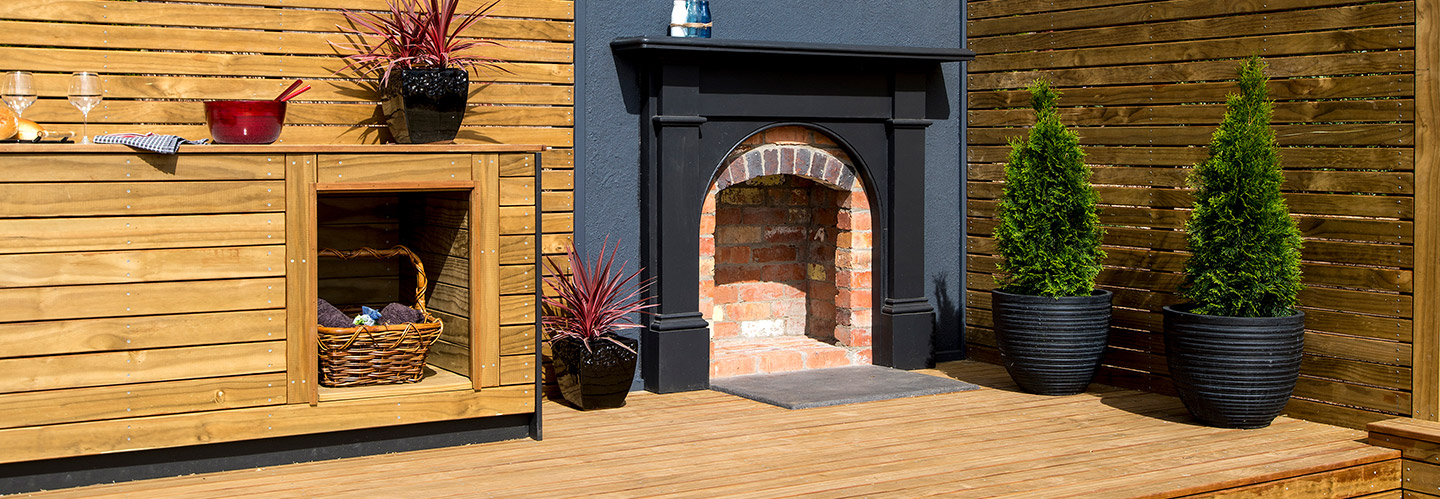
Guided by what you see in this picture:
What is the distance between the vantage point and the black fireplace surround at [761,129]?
6250mm

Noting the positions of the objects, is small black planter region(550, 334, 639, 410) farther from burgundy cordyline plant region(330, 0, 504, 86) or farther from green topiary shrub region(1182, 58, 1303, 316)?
green topiary shrub region(1182, 58, 1303, 316)

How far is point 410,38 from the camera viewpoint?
5281mm

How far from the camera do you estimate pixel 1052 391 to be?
6266mm

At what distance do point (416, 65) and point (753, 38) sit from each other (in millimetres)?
1919

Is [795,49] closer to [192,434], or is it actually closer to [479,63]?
[479,63]

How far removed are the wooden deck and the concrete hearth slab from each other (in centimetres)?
11

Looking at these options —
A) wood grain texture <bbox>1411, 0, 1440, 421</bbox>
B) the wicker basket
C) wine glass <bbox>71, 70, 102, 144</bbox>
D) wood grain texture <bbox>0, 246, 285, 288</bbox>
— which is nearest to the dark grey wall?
the wicker basket

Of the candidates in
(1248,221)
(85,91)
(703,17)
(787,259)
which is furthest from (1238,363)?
(85,91)

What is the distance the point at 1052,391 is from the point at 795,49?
1.98 metres

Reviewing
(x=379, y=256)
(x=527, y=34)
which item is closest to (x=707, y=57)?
(x=527, y=34)

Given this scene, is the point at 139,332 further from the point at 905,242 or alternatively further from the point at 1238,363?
the point at 1238,363

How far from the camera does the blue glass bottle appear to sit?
6.27m

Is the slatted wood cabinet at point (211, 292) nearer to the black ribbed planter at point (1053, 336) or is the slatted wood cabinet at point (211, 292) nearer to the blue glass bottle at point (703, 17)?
the blue glass bottle at point (703, 17)

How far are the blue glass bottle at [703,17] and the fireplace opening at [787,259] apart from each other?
60cm
